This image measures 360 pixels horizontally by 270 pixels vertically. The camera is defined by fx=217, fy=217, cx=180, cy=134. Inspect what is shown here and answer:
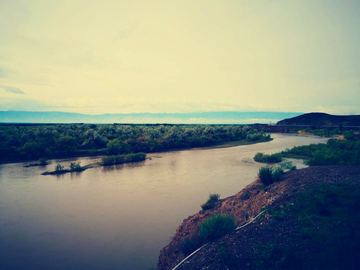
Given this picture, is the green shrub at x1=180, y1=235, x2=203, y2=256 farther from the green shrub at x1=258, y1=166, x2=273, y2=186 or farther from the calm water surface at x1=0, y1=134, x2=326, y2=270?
the green shrub at x1=258, y1=166, x2=273, y2=186

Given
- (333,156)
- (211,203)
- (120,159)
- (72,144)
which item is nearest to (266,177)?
(211,203)

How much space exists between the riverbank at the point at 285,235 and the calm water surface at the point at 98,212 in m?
1.92

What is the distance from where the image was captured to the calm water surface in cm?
959

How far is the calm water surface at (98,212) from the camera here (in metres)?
9.59

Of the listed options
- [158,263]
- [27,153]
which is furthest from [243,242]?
[27,153]

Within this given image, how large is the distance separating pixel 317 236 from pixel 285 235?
879mm

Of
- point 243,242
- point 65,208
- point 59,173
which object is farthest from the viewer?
point 59,173

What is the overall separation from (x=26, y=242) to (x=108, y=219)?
401 centimetres

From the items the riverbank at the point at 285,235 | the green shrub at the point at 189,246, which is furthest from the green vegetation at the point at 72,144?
the green shrub at the point at 189,246

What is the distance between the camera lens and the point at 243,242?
22.7 ft

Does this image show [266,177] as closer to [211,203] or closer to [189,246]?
[211,203]

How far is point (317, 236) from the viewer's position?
656cm

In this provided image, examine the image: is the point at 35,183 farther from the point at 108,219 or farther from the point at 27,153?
the point at 27,153

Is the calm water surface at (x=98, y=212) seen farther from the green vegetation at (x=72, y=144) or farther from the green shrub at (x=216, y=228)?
the green vegetation at (x=72, y=144)
